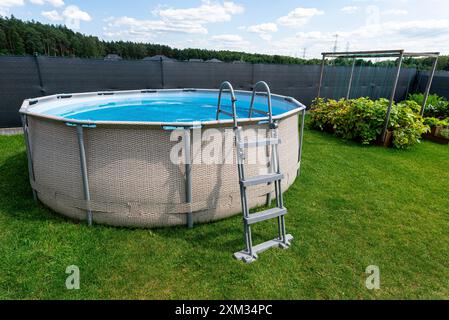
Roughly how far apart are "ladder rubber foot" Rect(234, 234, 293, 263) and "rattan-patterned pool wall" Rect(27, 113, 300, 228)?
709mm

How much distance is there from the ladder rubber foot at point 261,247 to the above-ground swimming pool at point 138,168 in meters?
0.71

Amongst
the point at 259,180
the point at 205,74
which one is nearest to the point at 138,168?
the point at 259,180

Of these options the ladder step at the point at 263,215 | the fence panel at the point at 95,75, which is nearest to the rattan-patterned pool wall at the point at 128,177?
the ladder step at the point at 263,215

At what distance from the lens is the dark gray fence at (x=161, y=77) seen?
281 inches

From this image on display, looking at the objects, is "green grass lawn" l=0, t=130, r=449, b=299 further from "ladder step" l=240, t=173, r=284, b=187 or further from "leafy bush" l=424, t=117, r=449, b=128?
"leafy bush" l=424, t=117, r=449, b=128

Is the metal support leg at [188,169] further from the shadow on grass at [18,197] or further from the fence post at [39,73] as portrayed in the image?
the fence post at [39,73]

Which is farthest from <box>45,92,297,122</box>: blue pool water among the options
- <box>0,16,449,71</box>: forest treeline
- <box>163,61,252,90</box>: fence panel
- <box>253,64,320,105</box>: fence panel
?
<box>0,16,449,71</box>: forest treeline

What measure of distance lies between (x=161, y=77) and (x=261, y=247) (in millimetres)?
7462
